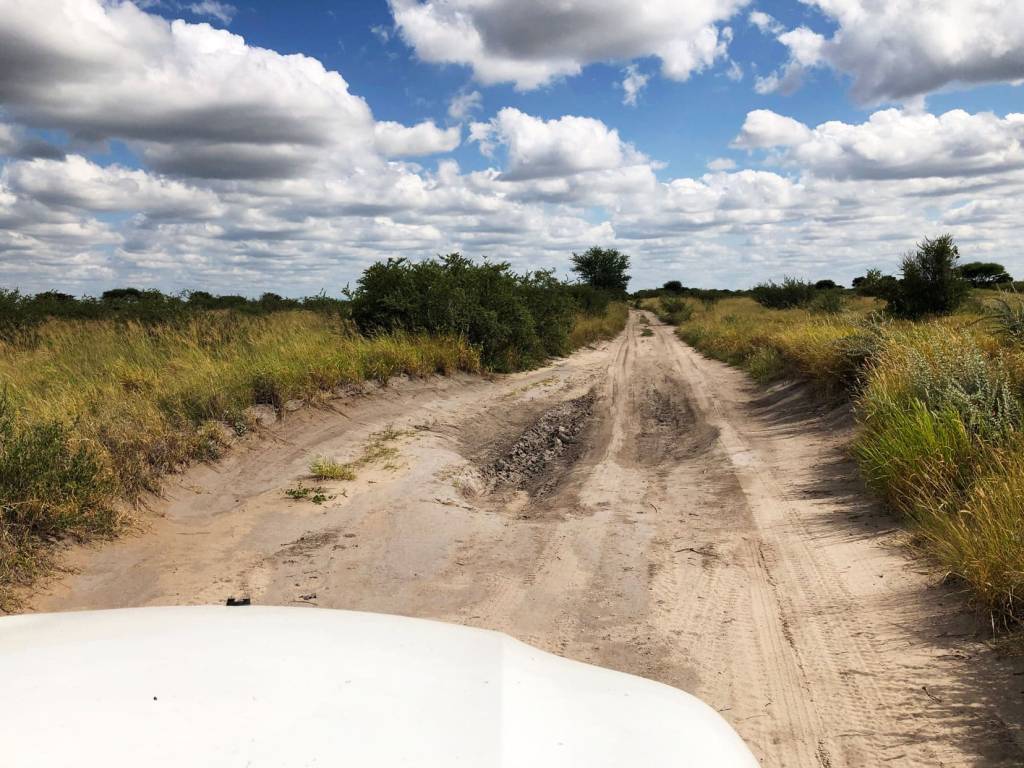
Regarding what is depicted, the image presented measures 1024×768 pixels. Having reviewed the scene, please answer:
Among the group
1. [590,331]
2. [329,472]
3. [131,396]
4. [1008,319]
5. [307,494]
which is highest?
[1008,319]

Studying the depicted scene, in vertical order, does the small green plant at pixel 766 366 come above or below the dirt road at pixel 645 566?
above

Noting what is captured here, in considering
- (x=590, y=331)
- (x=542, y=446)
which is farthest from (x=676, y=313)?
(x=542, y=446)

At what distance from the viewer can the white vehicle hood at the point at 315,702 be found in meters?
1.27

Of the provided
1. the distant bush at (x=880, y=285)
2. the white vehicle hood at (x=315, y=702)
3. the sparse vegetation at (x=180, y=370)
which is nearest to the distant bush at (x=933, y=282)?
the distant bush at (x=880, y=285)

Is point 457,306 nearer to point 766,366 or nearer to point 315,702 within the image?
point 766,366

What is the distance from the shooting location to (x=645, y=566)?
545cm

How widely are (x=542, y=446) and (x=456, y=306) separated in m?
6.87

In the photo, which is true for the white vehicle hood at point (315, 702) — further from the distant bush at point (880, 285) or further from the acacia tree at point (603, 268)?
the acacia tree at point (603, 268)

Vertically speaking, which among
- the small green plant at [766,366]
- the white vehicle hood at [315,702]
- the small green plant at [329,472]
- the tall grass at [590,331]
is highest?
the tall grass at [590,331]

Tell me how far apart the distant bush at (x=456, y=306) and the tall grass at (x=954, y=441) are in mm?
8462

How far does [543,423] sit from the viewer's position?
1198 cm

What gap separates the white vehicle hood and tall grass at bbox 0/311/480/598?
391 centimetres

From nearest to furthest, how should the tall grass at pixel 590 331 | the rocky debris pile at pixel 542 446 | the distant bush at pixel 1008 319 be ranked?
1. the distant bush at pixel 1008 319
2. the rocky debris pile at pixel 542 446
3. the tall grass at pixel 590 331

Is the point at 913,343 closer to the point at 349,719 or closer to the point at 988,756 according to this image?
the point at 988,756
